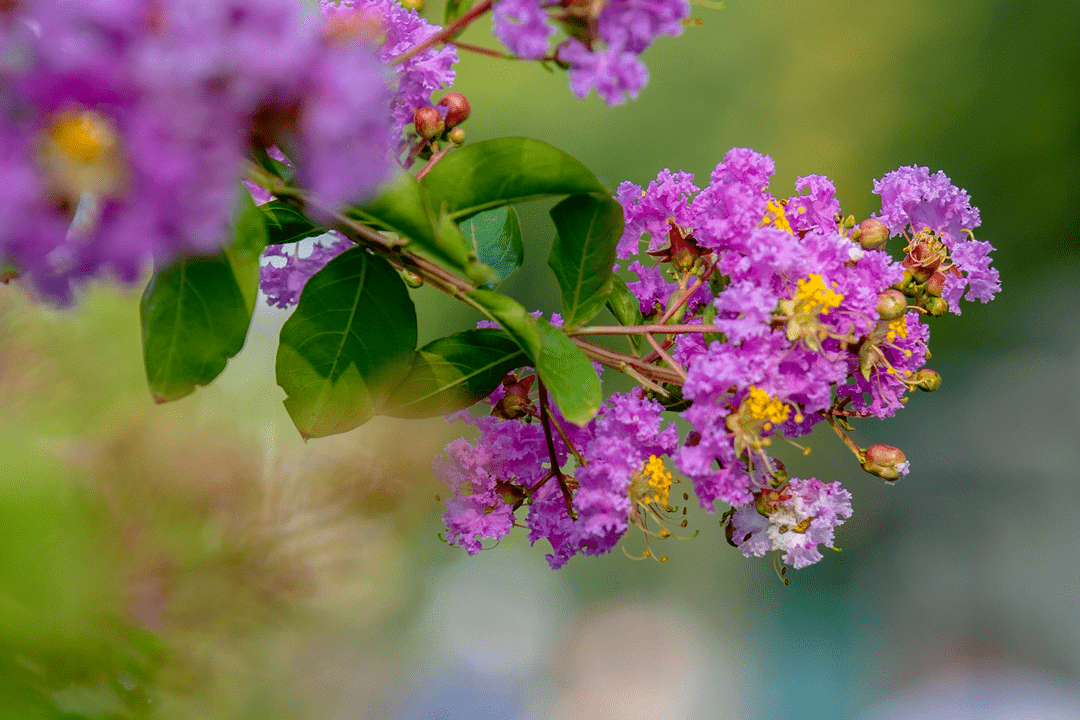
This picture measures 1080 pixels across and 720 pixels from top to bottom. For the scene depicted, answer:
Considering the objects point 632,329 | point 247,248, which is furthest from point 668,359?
point 247,248

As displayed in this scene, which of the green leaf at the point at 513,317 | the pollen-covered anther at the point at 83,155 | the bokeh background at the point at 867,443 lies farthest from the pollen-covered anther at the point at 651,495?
the bokeh background at the point at 867,443

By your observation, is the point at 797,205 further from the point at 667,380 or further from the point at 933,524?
the point at 933,524

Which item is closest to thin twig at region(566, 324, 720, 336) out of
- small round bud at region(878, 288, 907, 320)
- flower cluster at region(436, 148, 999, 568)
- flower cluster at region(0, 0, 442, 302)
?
flower cluster at region(436, 148, 999, 568)

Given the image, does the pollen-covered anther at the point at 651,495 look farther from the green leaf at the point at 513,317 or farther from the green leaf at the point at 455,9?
the green leaf at the point at 455,9

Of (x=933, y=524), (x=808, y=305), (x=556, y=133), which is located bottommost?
(x=933, y=524)

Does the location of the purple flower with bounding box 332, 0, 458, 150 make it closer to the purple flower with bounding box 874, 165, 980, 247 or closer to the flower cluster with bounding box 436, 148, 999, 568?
the flower cluster with bounding box 436, 148, 999, 568

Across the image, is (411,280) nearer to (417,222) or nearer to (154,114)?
(417,222)

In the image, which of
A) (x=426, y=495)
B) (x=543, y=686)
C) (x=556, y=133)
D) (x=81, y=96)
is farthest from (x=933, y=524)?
(x=81, y=96)
